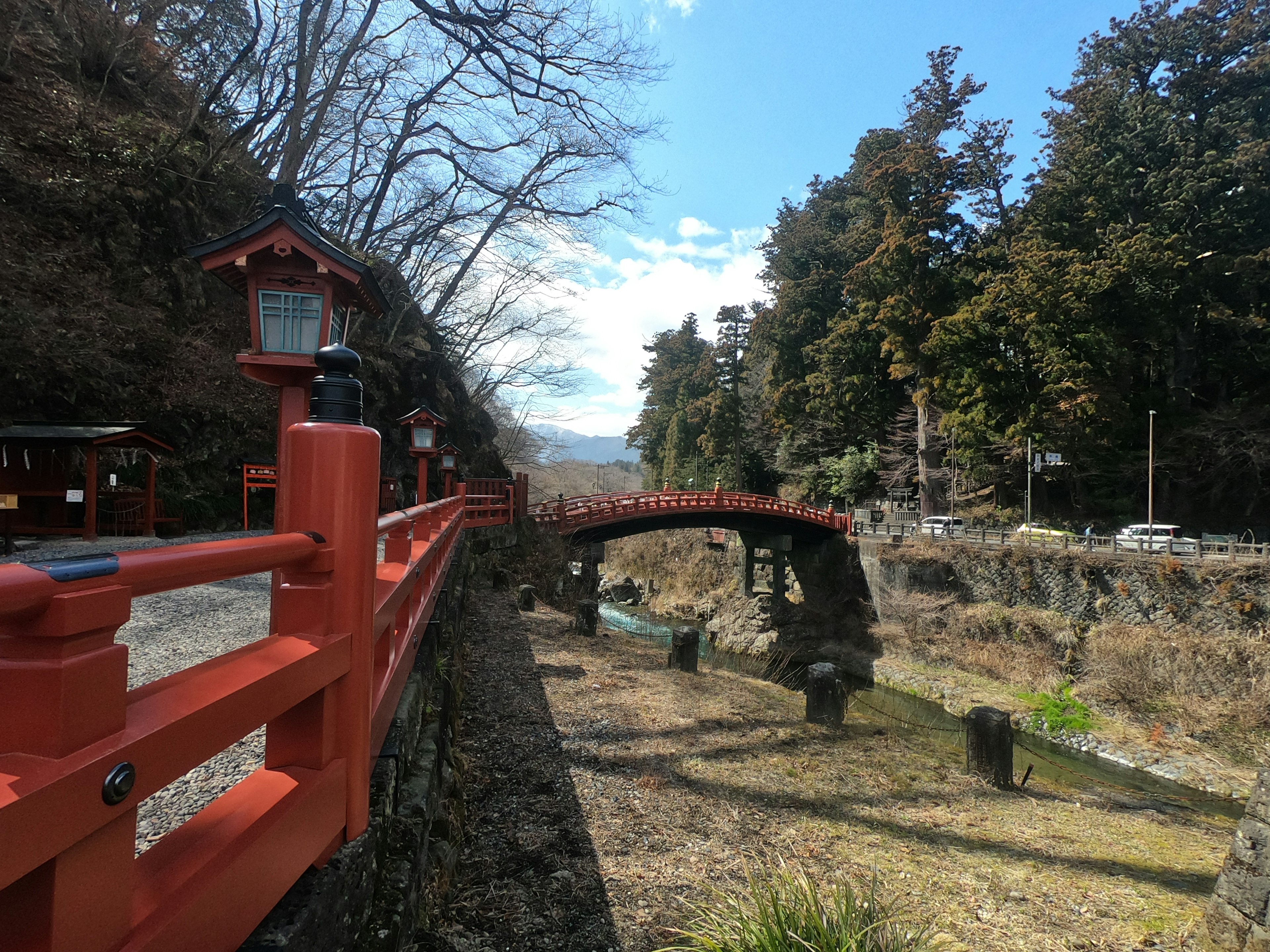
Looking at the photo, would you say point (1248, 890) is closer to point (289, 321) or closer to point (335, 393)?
point (335, 393)

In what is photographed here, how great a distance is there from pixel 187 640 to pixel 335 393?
4.64 meters

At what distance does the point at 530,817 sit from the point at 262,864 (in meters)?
3.47

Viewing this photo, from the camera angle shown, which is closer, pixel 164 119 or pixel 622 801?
pixel 622 801

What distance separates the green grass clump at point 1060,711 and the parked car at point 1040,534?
18.8ft

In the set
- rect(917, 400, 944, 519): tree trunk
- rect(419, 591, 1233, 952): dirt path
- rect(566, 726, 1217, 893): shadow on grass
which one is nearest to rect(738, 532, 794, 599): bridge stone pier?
rect(917, 400, 944, 519): tree trunk

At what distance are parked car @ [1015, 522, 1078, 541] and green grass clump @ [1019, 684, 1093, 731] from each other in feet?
18.8

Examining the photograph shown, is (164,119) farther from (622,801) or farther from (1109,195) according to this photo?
(1109,195)

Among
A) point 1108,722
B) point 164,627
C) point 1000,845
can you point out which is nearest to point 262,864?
point 164,627

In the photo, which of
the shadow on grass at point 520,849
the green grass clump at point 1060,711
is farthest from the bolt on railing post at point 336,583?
the green grass clump at point 1060,711

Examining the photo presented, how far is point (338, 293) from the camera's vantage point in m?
4.09

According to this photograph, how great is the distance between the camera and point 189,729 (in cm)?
107

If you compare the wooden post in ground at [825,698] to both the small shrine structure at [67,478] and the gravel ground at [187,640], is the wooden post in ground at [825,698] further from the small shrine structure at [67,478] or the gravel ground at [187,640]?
the small shrine structure at [67,478]

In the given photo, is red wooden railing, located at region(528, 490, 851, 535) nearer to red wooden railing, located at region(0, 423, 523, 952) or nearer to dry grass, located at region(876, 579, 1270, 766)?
dry grass, located at region(876, 579, 1270, 766)

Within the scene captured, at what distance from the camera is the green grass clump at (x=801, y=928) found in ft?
8.82
